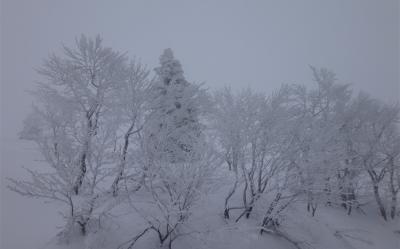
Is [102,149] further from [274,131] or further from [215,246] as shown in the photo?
[274,131]

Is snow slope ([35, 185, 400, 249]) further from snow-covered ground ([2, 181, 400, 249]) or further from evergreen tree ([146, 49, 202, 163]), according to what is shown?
evergreen tree ([146, 49, 202, 163])

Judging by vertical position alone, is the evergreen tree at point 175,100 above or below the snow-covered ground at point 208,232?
above

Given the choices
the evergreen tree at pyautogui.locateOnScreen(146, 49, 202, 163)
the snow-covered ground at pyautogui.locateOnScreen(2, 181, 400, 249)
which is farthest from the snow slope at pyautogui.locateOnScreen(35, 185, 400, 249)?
the evergreen tree at pyautogui.locateOnScreen(146, 49, 202, 163)

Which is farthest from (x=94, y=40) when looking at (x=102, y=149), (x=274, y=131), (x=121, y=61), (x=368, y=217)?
(x=368, y=217)

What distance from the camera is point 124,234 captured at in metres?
11.8

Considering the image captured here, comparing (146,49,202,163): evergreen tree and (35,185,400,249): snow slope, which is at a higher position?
(146,49,202,163): evergreen tree

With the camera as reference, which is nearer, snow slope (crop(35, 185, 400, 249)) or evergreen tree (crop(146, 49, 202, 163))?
snow slope (crop(35, 185, 400, 249))

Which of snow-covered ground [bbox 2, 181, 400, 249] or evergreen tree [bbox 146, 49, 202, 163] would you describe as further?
evergreen tree [bbox 146, 49, 202, 163]

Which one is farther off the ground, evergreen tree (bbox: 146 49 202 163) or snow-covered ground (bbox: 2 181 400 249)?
evergreen tree (bbox: 146 49 202 163)

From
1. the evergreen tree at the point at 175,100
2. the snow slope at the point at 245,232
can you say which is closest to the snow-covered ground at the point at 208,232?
the snow slope at the point at 245,232

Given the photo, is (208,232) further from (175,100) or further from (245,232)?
(175,100)

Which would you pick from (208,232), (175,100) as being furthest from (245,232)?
(175,100)

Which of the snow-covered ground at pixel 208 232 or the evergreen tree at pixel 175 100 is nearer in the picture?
the snow-covered ground at pixel 208 232

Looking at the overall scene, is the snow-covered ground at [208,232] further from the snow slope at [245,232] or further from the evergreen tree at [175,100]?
the evergreen tree at [175,100]
